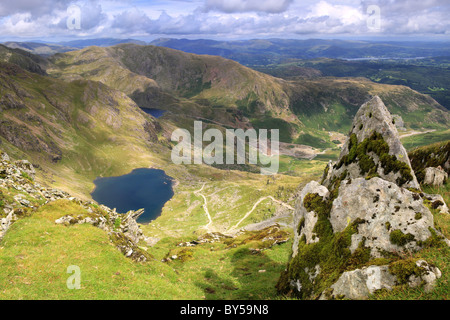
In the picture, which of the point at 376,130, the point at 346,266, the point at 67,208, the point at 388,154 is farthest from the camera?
Answer: the point at 67,208

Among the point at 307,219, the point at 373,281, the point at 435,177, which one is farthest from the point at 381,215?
the point at 435,177

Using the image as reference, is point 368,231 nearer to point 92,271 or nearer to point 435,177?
point 435,177

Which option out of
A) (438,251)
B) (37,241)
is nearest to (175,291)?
(37,241)

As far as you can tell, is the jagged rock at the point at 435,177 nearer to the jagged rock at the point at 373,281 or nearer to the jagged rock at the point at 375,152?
the jagged rock at the point at 375,152

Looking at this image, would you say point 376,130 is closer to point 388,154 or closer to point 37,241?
point 388,154

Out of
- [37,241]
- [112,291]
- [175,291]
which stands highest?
[37,241]

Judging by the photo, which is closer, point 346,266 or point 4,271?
point 346,266

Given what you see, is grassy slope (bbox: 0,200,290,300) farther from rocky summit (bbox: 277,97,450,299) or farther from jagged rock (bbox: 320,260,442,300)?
jagged rock (bbox: 320,260,442,300)
